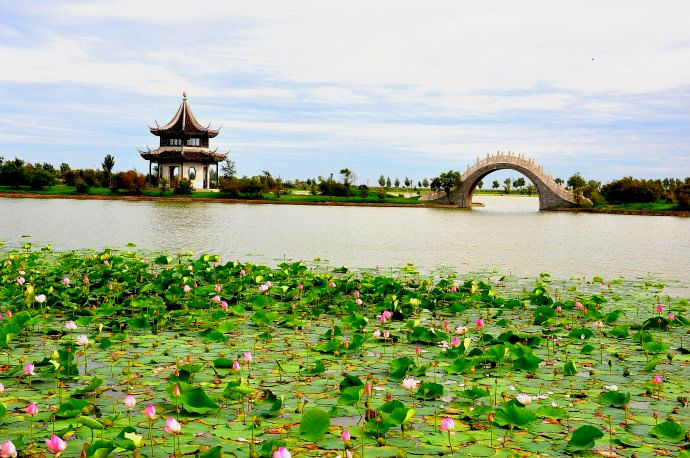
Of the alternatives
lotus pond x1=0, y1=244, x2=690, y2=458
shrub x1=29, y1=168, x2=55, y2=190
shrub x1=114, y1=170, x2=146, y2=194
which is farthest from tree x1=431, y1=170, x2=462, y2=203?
lotus pond x1=0, y1=244, x2=690, y2=458

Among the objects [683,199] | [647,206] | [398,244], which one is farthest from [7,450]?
[647,206]

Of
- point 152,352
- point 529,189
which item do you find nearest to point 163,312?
point 152,352

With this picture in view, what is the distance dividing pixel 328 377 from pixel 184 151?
2028 inches

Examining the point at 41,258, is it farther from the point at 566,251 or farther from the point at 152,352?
the point at 566,251

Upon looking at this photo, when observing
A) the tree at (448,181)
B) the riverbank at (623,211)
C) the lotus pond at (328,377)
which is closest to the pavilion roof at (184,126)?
the tree at (448,181)

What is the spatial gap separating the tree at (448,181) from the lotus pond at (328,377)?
4592 centimetres

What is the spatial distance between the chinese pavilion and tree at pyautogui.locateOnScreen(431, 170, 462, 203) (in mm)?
19199

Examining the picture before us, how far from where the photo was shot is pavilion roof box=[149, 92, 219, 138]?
5462cm

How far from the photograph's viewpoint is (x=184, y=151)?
53406mm

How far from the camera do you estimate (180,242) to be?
52.9 ft

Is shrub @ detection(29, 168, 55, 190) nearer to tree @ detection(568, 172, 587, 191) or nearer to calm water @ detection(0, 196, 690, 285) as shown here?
calm water @ detection(0, 196, 690, 285)

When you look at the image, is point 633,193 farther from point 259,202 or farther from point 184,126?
point 184,126

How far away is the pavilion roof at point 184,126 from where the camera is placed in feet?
179

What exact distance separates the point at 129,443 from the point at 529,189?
95951 millimetres
